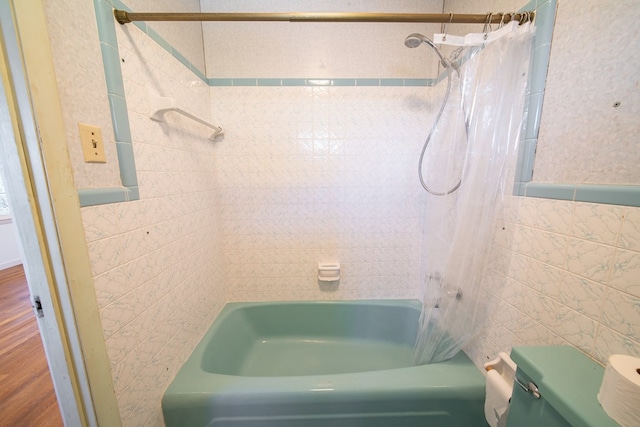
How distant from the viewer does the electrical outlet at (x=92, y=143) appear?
0.63m

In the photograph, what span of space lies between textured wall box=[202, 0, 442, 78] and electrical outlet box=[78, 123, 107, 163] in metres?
1.01

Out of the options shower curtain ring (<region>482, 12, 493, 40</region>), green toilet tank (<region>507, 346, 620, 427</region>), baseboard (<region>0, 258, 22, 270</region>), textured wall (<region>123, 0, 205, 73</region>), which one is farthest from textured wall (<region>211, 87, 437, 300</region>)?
baseboard (<region>0, 258, 22, 270</region>)

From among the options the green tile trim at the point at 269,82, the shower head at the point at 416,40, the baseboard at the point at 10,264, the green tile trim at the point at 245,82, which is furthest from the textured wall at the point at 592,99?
the baseboard at the point at 10,264

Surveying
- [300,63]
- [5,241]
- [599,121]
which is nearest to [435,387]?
[599,121]

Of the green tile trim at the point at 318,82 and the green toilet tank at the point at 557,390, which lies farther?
the green tile trim at the point at 318,82

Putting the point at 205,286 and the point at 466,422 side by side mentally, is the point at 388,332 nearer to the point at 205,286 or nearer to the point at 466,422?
the point at 466,422

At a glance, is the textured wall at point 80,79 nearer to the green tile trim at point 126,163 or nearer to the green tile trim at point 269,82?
the green tile trim at point 126,163

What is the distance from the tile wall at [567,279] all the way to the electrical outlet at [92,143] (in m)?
1.51

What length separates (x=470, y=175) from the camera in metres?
0.97

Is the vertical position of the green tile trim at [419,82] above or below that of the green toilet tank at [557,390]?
above

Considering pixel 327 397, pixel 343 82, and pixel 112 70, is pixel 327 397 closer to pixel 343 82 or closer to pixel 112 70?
pixel 112 70

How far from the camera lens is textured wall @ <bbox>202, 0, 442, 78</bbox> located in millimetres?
1385

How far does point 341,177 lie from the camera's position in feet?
5.03

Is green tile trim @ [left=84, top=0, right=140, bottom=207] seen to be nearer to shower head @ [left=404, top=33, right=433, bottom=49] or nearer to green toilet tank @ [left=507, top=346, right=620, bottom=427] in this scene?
shower head @ [left=404, top=33, right=433, bottom=49]
